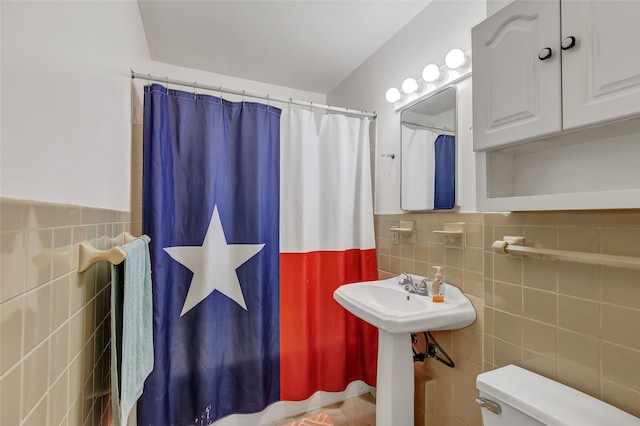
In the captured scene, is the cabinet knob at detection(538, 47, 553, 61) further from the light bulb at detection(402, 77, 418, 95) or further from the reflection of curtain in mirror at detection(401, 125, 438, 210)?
the light bulb at detection(402, 77, 418, 95)

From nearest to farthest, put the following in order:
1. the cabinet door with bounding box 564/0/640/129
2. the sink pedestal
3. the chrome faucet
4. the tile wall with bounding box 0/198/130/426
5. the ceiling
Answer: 1. the tile wall with bounding box 0/198/130/426
2. the cabinet door with bounding box 564/0/640/129
3. the sink pedestal
4. the chrome faucet
5. the ceiling

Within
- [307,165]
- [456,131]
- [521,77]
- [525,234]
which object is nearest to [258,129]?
[307,165]

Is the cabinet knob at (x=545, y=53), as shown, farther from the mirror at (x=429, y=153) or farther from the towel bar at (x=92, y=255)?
the towel bar at (x=92, y=255)

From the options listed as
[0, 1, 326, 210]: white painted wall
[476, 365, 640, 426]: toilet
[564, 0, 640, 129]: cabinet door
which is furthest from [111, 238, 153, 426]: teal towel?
[564, 0, 640, 129]: cabinet door

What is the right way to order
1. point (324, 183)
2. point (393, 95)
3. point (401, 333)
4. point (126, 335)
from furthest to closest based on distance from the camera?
point (324, 183) < point (393, 95) < point (401, 333) < point (126, 335)

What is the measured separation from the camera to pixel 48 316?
585mm

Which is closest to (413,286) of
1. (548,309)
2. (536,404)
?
(548,309)

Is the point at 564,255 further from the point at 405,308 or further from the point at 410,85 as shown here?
the point at 410,85

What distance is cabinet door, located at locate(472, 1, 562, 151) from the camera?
0.87 meters

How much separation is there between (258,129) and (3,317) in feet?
4.95

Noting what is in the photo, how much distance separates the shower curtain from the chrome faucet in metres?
0.41

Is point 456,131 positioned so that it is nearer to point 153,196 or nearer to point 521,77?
point 521,77

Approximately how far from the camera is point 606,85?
750mm

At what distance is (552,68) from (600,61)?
12 cm
